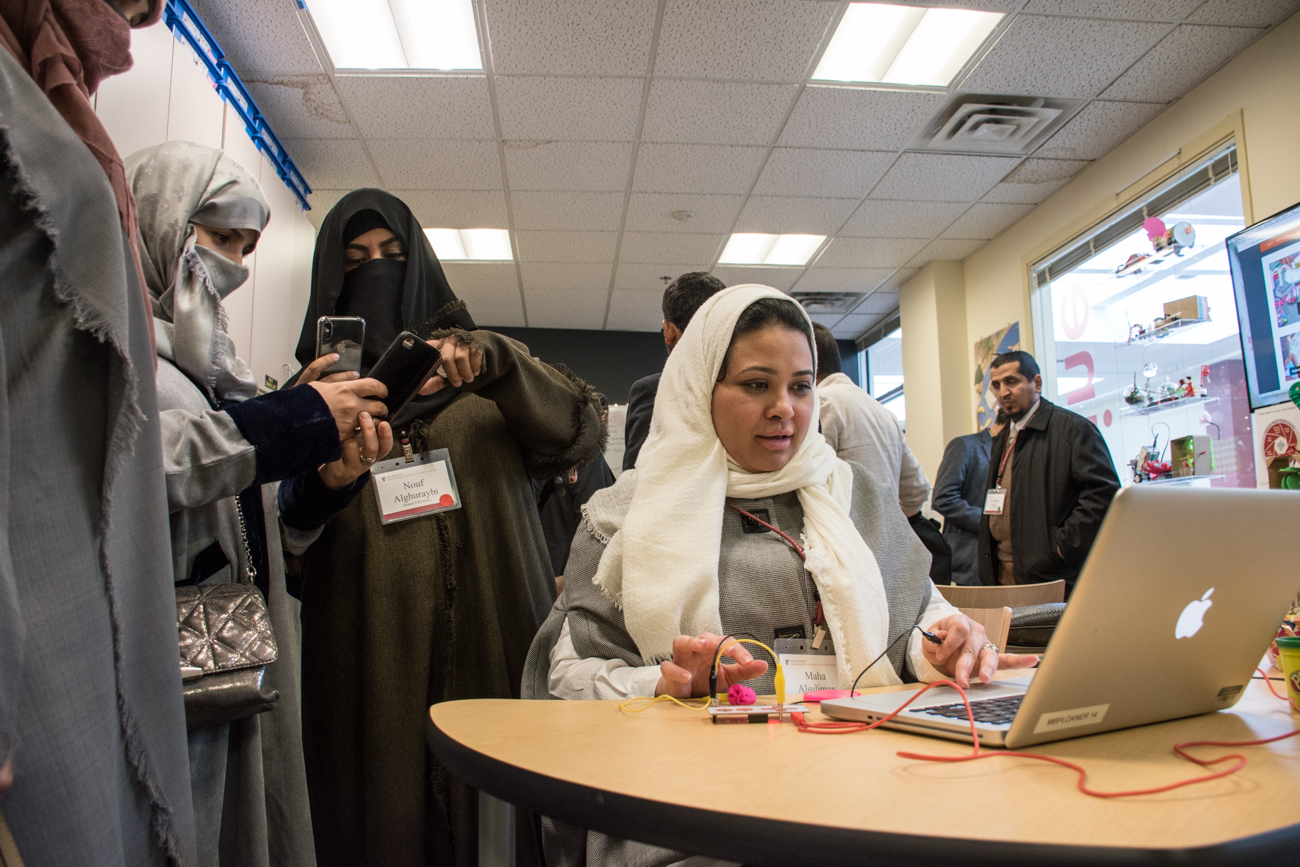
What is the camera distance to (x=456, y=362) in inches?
55.0

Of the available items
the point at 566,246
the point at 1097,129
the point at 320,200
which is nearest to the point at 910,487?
the point at 1097,129

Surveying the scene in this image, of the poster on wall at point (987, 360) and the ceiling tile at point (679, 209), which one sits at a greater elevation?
the ceiling tile at point (679, 209)

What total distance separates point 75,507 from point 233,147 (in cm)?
342

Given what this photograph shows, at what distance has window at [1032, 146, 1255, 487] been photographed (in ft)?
11.9

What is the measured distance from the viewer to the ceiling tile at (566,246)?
544 cm

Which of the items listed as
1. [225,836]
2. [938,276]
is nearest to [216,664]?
[225,836]

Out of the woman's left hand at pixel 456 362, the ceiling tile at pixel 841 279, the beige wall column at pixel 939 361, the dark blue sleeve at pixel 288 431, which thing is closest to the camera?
the dark blue sleeve at pixel 288 431

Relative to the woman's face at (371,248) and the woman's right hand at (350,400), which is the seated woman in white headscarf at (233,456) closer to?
the woman's right hand at (350,400)

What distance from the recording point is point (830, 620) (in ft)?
3.97

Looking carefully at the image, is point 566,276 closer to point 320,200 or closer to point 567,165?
point 567,165

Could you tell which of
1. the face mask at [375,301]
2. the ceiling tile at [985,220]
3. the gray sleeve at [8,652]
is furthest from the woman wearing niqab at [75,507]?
the ceiling tile at [985,220]

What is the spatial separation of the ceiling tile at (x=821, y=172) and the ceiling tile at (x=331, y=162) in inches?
92.2

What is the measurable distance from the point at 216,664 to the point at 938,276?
5969mm

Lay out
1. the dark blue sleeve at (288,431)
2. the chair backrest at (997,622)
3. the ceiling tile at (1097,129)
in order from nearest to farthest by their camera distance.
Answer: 1. the dark blue sleeve at (288,431)
2. the chair backrest at (997,622)
3. the ceiling tile at (1097,129)
